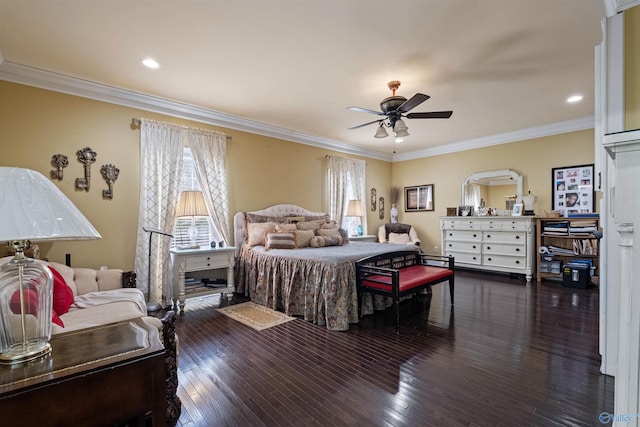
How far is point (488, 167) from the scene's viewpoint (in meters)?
5.87

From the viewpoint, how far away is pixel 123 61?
2875mm

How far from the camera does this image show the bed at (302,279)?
3092mm

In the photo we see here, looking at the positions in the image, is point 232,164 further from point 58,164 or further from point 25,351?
point 25,351

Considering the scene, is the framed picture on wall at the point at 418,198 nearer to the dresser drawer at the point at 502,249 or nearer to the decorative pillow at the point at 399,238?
the decorative pillow at the point at 399,238

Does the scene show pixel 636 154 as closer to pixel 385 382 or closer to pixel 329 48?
pixel 385 382

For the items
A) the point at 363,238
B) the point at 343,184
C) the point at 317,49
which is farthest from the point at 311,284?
the point at 343,184

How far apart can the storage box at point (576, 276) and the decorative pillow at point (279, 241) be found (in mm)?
4328

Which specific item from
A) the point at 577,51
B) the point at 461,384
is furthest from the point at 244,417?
the point at 577,51

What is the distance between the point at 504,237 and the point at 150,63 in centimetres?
594

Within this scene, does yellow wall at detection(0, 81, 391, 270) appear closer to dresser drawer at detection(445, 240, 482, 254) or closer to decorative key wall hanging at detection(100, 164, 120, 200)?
decorative key wall hanging at detection(100, 164, 120, 200)

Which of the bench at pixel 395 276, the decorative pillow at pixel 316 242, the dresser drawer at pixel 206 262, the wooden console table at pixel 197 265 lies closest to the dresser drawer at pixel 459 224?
the bench at pixel 395 276

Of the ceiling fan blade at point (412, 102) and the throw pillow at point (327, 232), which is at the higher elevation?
the ceiling fan blade at point (412, 102)

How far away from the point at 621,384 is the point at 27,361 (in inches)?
86.2

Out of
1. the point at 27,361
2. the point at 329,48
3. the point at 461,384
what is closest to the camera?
the point at 27,361
